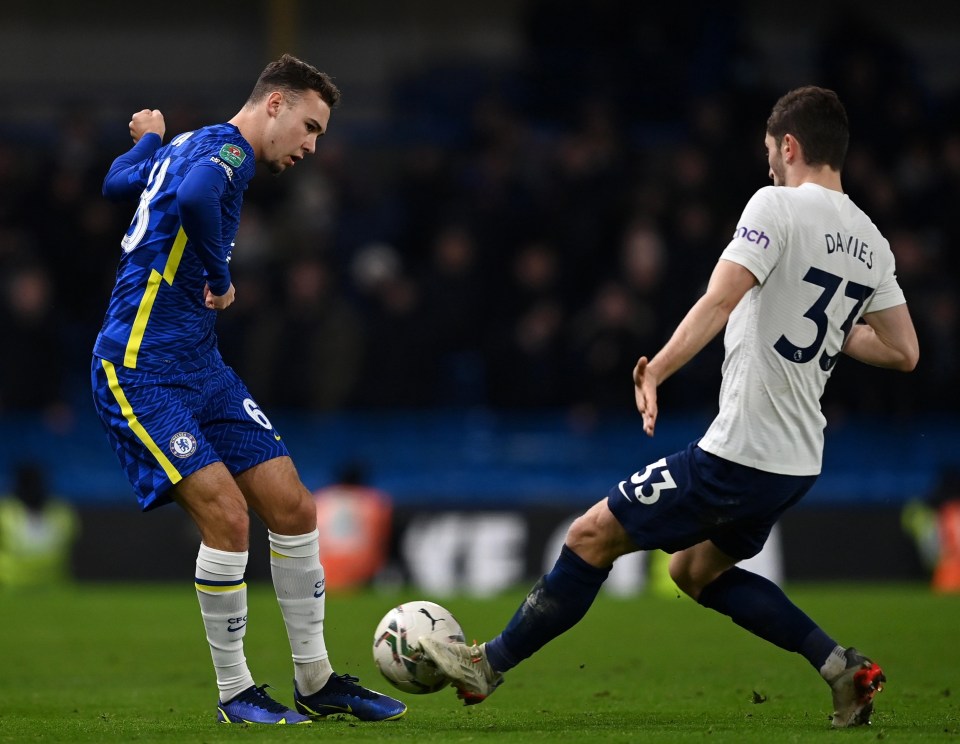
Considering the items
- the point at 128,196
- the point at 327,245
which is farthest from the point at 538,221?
the point at 128,196

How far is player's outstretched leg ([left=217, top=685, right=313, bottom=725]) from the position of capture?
5.36 meters

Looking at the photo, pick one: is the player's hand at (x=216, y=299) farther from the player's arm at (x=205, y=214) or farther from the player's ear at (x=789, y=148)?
the player's ear at (x=789, y=148)

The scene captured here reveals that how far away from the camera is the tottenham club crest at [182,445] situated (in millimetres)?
5238

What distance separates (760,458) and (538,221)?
1066 centimetres

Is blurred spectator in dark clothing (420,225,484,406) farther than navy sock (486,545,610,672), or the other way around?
blurred spectator in dark clothing (420,225,484,406)

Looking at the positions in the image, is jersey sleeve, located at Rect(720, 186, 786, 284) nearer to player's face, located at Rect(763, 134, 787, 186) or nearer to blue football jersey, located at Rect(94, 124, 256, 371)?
player's face, located at Rect(763, 134, 787, 186)

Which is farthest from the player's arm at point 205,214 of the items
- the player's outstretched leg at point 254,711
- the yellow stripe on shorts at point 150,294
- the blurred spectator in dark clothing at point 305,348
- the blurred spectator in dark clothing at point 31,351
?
the blurred spectator in dark clothing at point 31,351

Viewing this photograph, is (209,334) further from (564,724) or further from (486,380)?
(486,380)

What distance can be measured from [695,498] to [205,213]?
6.51ft

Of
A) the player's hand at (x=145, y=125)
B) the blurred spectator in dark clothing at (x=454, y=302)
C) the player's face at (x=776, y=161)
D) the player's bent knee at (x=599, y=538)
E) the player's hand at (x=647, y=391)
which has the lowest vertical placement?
the blurred spectator in dark clothing at (x=454, y=302)

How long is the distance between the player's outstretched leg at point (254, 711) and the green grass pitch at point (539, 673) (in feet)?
0.30

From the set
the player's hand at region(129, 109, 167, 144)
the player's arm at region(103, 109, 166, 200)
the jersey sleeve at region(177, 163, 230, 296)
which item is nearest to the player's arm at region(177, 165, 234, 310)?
the jersey sleeve at region(177, 163, 230, 296)

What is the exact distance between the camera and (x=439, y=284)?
1504cm

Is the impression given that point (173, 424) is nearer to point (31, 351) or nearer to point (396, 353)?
point (396, 353)
